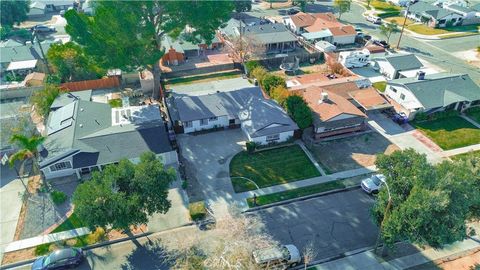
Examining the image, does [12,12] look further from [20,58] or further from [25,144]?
[25,144]

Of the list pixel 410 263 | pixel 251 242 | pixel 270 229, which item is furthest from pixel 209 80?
pixel 410 263

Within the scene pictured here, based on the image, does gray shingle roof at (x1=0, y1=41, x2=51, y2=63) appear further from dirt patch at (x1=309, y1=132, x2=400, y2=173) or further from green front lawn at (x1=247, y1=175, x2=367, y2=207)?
dirt patch at (x1=309, y1=132, x2=400, y2=173)

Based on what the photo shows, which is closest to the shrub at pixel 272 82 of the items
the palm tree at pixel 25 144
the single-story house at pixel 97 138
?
the single-story house at pixel 97 138

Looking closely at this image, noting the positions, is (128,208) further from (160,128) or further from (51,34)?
(51,34)

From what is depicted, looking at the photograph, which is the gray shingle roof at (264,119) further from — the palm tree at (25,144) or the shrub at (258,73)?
the palm tree at (25,144)

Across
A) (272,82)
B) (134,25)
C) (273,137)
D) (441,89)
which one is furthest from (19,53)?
(441,89)

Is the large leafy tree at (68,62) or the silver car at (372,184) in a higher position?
the large leafy tree at (68,62)

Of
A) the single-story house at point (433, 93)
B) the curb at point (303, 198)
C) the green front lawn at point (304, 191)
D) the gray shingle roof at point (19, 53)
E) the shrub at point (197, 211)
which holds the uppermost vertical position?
the gray shingle roof at point (19, 53)
